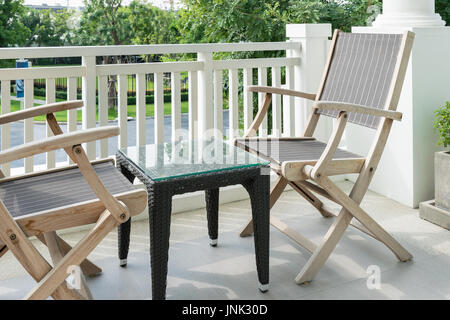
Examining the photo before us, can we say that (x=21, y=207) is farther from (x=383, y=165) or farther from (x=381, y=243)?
(x=383, y=165)

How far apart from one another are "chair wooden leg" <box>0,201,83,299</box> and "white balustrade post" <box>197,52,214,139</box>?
5.56 feet

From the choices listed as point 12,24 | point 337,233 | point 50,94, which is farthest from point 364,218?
point 12,24

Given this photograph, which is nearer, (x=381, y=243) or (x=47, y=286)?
Answer: (x=47, y=286)

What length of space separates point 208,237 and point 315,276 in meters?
0.74

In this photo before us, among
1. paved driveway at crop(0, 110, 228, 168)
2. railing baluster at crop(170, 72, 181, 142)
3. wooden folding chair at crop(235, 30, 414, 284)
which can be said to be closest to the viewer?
wooden folding chair at crop(235, 30, 414, 284)

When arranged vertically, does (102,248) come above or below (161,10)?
below

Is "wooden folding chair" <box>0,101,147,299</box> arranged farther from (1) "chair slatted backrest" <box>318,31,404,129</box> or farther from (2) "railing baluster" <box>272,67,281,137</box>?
(2) "railing baluster" <box>272,67,281,137</box>

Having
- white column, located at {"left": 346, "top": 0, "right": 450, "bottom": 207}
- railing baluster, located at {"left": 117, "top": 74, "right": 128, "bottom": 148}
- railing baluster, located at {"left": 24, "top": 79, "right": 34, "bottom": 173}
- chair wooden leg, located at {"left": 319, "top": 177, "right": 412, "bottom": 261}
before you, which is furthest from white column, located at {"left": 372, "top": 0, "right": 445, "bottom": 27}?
railing baluster, located at {"left": 24, "top": 79, "right": 34, "bottom": 173}

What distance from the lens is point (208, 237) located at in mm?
2939

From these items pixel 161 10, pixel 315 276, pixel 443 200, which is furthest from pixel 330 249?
pixel 161 10

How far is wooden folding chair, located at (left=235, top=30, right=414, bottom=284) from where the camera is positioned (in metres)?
2.36

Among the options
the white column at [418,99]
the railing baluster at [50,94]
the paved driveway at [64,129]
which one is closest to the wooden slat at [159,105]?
the railing baluster at [50,94]
